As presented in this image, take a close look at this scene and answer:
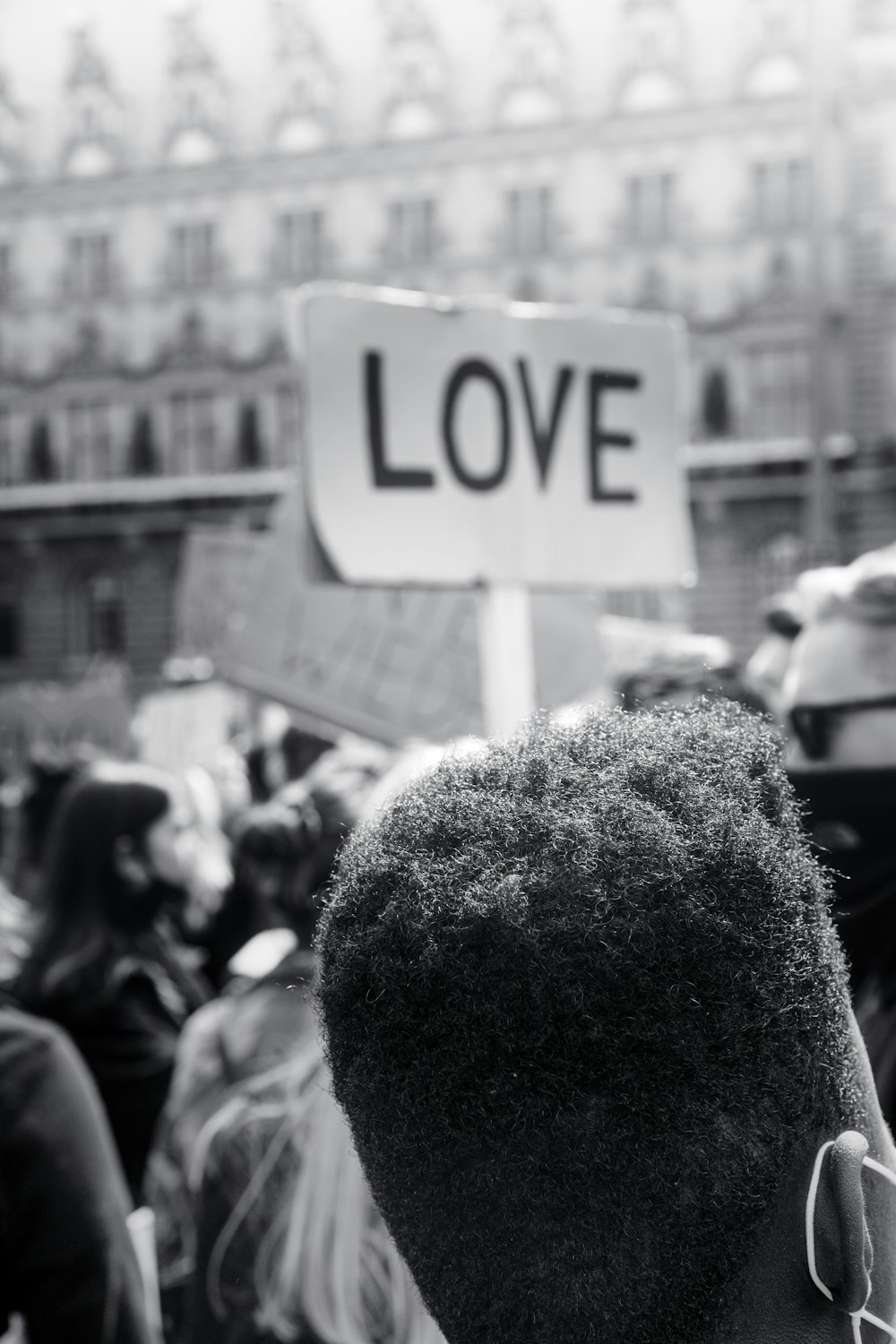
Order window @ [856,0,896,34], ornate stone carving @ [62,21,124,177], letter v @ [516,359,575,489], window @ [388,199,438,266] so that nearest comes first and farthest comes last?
letter v @ [516,359,575,489] < window @ [856,0,896,34] < window @ [388,199,438,266] < ornate stone carving @ [62,21,124,177]

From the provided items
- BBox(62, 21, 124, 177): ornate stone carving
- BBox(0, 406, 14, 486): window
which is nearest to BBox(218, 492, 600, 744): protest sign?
BBox(62, 21, 124, 177): ornate stone carving

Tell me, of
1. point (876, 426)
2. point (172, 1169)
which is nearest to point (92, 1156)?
point (172, 1169)

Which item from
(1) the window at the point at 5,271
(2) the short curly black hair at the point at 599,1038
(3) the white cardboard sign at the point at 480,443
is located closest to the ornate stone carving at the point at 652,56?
(1) the window at the point at 5,271

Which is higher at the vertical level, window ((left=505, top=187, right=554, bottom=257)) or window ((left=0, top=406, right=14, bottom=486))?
window ((left=505, top=187, right=554, bottom=257))

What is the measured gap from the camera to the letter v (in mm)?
3271

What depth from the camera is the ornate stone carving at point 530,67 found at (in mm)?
27781

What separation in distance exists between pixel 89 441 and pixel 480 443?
96.2 ft

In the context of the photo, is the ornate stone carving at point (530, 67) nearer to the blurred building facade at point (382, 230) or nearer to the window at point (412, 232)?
the blurred building facade at point (382, 230)

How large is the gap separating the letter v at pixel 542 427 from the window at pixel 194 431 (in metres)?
27.9

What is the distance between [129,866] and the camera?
3193 millimetres

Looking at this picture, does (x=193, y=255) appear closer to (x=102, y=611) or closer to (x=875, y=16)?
(x=102, y=611)

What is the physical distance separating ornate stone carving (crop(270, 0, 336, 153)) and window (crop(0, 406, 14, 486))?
24.6 feet

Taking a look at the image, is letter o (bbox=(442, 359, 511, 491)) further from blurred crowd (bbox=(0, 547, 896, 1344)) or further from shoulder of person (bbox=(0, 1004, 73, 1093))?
shoulder of person (bbox=(0, 1004, 73, 1093))

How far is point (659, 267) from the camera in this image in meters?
27.6
